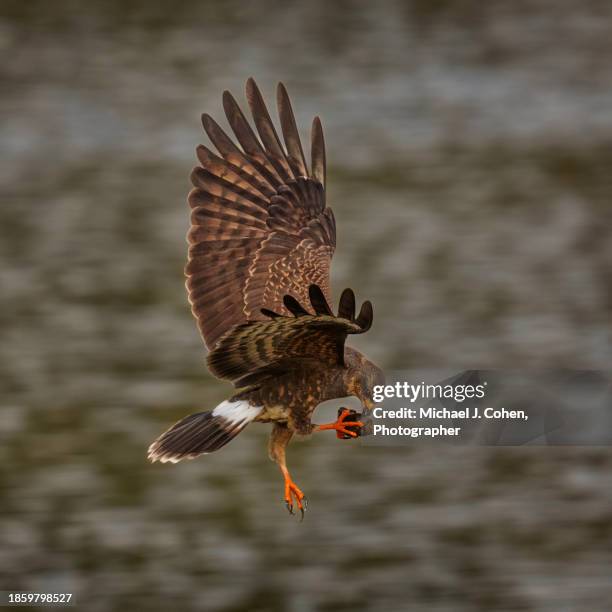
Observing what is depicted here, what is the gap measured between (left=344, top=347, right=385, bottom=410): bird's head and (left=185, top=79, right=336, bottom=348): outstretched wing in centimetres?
34

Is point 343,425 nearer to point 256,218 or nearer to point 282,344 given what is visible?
point 282,344

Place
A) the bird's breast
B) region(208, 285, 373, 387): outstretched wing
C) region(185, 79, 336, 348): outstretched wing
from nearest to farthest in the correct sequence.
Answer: region(208, 285, 373, 387): outstretched wing → the bird's breast → region(185, 79, 336, 348): outstretched wing

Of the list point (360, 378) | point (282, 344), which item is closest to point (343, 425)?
point (360, 378)

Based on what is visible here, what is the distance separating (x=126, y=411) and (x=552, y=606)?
64.7 inches

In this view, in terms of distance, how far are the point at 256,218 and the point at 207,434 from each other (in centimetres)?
70

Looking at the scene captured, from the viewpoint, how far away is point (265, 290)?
295cm

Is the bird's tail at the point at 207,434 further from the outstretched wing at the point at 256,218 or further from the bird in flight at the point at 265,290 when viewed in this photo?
the outstretched wing at the point at 256,218

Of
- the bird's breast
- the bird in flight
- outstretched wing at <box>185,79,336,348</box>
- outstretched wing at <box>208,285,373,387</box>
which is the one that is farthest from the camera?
outstretched wing at <box>185,79,336,348</box>

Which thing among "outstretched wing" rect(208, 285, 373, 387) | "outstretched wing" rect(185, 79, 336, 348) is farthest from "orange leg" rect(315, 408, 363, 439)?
"outstretched wing" rect(185, 79, 336, 348)

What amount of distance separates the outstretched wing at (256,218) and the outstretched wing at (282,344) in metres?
0.31

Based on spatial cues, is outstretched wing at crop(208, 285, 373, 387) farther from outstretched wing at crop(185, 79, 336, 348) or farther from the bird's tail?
outstretched wing at crop(185, 79, 336, 348)

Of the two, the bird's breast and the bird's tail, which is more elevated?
the bird's breast

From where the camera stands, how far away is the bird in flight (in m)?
2.53

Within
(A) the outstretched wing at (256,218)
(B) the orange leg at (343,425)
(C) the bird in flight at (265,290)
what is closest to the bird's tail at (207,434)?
(C) the bird in flight at (265,290)
